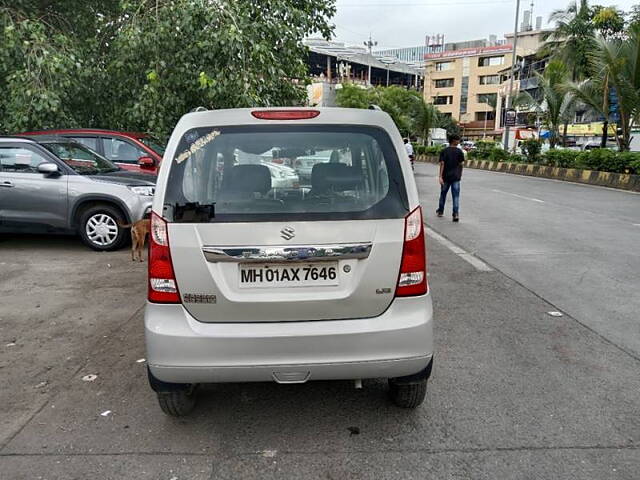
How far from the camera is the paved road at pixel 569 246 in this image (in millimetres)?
5453

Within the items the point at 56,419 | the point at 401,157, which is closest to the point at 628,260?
the point at 401,157

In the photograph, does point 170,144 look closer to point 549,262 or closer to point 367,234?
point 367,234

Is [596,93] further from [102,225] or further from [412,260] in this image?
[412,260]

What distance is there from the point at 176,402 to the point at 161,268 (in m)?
0.87

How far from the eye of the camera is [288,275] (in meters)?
2.88

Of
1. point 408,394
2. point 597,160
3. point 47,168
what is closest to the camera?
point 408,394

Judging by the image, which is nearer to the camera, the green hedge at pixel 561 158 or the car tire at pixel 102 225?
the car tire at pixel 102 225

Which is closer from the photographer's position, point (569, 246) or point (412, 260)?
point (412, 260)

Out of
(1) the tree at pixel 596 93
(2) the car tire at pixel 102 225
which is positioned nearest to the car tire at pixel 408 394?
(2) the car tire at pixel 102 225

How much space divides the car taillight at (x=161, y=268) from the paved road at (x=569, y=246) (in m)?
3.60

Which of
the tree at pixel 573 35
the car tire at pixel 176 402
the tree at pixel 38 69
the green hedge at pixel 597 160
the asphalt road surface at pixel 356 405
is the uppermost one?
the tree at pixel 573 35

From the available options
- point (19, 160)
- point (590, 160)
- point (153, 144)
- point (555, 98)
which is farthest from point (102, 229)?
point (555, 98)

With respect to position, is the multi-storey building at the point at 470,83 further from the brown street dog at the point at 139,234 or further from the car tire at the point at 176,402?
the car tire at the point at 176,402

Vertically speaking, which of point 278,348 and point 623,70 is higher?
point 623,70
